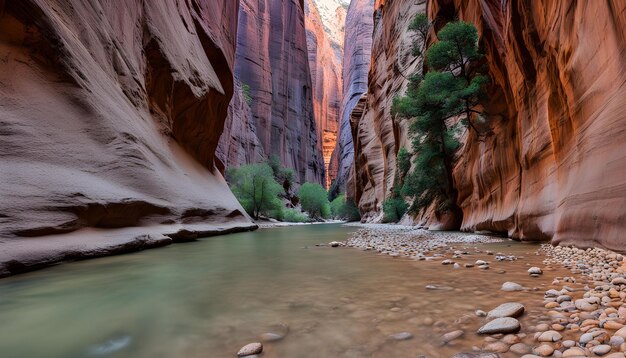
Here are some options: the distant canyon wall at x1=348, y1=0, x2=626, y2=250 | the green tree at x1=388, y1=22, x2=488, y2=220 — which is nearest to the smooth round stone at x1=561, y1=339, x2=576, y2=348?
the distant canyon wall at x1=348, y1=0, x2=626, y2=250

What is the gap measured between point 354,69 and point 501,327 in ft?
240

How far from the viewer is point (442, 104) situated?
44.4 ft

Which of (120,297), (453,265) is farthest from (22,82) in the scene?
(453,265)

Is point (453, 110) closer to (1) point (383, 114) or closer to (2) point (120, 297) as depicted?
→ (2) point (120, 297)

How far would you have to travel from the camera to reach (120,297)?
2.87 m

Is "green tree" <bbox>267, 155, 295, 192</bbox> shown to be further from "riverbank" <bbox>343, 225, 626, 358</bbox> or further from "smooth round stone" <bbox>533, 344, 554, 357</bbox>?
"smooth round stone" <bbox>533, 344, 554, 357</bbox>

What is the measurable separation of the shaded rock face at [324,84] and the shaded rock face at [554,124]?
250 feet

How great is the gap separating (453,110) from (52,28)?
12.3 meters

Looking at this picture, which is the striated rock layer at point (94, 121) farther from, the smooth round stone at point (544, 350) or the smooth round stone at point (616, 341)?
the smooth round stone at point (616, 341)

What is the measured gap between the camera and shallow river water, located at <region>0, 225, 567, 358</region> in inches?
71.3

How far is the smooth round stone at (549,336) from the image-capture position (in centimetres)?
176

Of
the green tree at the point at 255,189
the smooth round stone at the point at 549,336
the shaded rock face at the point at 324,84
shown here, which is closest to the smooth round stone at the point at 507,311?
the smooth round stone at the point at 549,336

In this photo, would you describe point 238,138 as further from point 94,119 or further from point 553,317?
point 553,317

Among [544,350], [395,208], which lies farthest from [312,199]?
[544,350]
